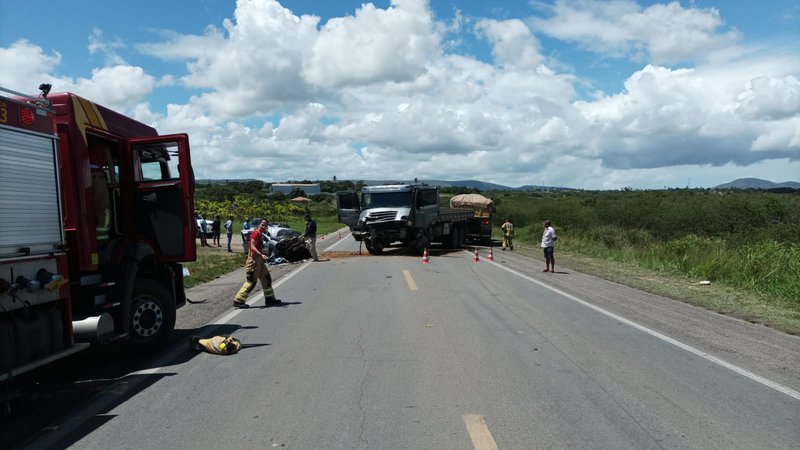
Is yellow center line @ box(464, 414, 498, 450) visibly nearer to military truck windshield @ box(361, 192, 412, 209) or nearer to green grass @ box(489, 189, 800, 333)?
green grass @ box(489, 189, 800, 333)

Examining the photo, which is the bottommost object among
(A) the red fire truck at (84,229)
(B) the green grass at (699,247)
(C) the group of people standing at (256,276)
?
(B) the green grass at (699,247)

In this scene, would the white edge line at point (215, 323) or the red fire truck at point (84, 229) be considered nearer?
the red fire truck at point (84, 229)

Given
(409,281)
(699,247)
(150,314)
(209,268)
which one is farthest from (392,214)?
(150,314)

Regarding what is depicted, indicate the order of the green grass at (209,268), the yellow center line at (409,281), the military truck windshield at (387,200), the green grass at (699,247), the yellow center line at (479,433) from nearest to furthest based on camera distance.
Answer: the yellow center line at (479,433) → the green grass at (699,247) → the yellow center line at (409,281) → the green grass at (209,268) → the military truck windshield at (387,200)

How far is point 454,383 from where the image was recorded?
6.15 meters

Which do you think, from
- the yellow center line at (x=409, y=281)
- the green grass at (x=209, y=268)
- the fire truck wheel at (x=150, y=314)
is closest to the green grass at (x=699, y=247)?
the yellow center line at (x=409, y=281)

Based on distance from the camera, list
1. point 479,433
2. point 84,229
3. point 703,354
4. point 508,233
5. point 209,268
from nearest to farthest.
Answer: point 479,433 → point 84,229 → point 703,354 → point 209,268 → point 508,233

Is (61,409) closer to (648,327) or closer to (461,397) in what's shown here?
(461,397)

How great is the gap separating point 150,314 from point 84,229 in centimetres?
173

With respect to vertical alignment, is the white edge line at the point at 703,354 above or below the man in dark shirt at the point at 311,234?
below

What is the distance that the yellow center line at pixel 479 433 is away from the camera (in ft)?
14.7

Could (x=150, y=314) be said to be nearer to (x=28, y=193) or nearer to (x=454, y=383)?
(x=28, y=193)

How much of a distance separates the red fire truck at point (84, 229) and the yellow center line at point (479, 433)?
3.95 m

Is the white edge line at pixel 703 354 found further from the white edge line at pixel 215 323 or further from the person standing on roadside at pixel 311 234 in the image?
the person standing on roadside at pixel 311 234
